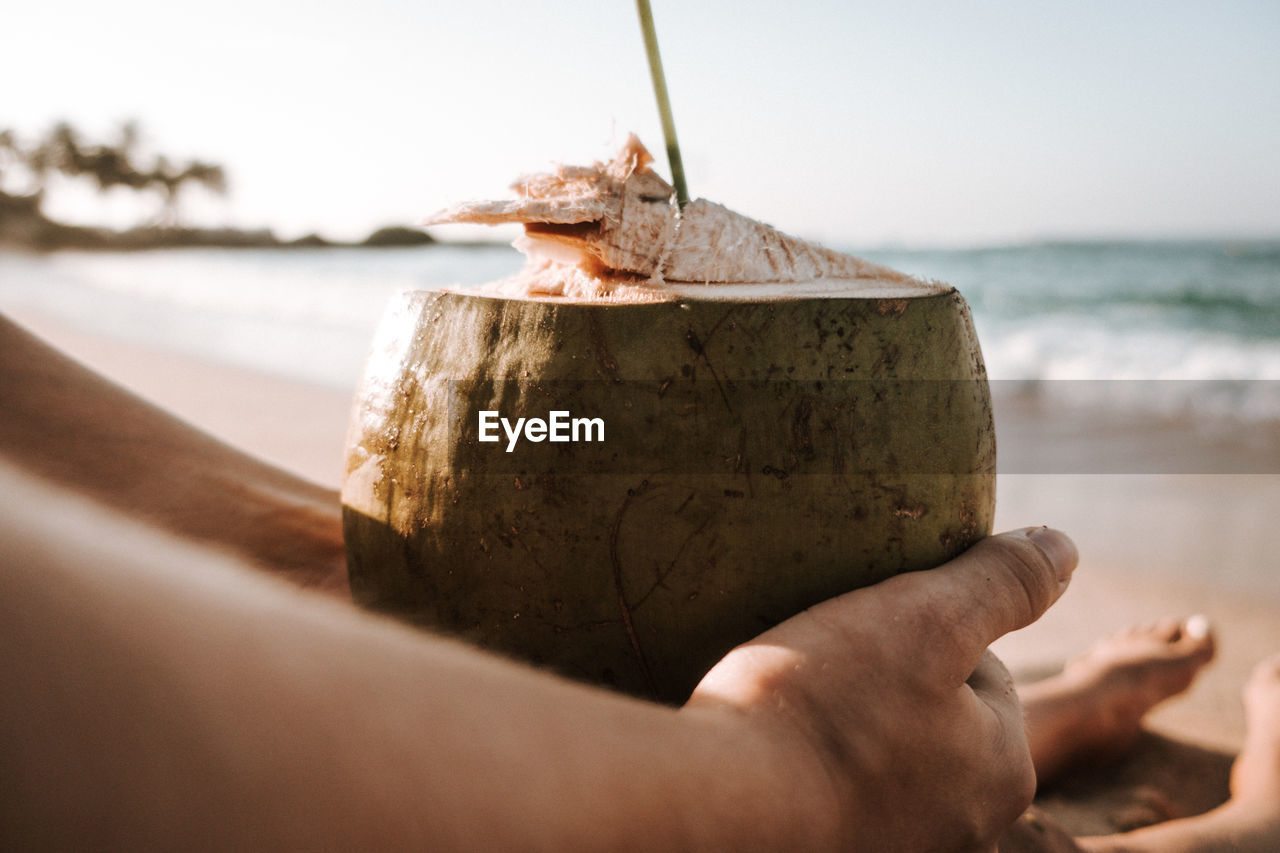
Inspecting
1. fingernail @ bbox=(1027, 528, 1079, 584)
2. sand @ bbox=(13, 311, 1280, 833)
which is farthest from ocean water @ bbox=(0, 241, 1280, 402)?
fingernail @ bbox=(1027, 528, 1079, 584)

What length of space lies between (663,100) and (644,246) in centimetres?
19

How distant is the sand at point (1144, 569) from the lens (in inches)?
71.8

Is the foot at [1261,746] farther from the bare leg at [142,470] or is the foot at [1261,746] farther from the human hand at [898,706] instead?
the bare leg at [142,470]

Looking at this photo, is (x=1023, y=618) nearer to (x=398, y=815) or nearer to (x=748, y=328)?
(x=748, y=328)

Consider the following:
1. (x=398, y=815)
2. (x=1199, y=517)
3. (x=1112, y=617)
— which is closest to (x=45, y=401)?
(x=398, y=815)

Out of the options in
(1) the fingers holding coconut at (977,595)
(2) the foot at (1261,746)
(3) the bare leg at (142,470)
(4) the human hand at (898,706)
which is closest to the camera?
(4) the human hand at (898,706)

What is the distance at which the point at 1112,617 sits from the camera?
242 cm

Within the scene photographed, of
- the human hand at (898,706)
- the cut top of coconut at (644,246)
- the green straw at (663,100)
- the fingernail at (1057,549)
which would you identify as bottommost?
the human hand at (898,706)

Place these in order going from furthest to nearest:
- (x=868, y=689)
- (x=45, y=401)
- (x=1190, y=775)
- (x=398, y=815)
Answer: (x=1190, y=775) → (x=45, y=401) → (x=868, y=689) → (x=398, y=815)

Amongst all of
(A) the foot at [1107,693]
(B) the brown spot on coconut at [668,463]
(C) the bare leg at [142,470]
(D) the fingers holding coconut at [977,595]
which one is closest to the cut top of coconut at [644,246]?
(B) the brown spot on coconut at [668,463]

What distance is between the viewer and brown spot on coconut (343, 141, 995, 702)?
857 mm

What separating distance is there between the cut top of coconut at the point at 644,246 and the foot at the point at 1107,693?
1281 millimetres

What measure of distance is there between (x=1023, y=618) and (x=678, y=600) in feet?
1.26

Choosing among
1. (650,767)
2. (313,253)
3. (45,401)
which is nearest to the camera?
(650,767)
